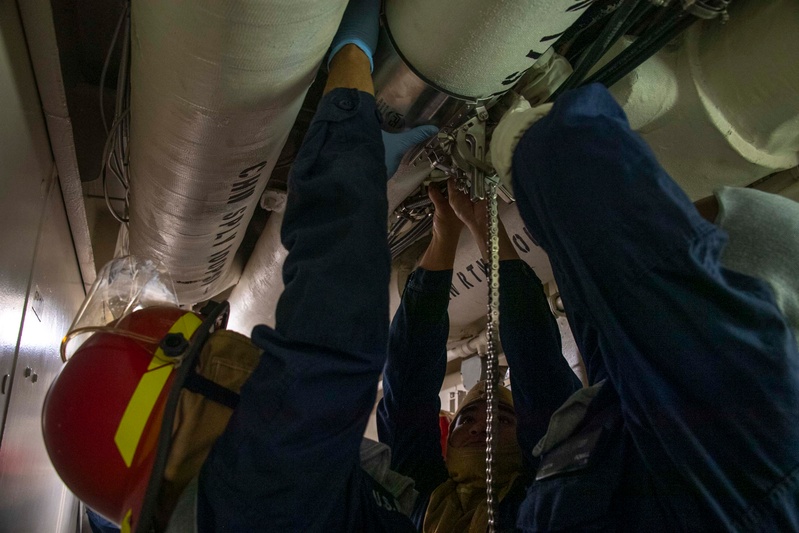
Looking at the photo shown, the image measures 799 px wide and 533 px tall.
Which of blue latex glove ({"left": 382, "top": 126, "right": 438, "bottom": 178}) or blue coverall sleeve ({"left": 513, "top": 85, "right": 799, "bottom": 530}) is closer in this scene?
blue coverall sleeve ({"left": 513, "top": 85, "right": 799, "bottom": 530})

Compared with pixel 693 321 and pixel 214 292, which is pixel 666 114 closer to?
pixel 693 321

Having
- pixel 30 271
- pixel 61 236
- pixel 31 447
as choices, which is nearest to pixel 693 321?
pixel 30 271

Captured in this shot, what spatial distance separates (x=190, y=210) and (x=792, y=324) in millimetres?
951

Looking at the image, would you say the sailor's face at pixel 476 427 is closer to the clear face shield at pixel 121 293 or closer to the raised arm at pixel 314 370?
A: the raised arm at pixel 314 370

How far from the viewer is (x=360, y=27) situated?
76cm

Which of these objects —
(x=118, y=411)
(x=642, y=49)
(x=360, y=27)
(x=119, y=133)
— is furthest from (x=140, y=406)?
(x=642, y=49)

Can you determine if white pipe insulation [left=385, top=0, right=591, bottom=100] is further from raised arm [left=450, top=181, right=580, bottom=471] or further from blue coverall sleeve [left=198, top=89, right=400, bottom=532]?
raised arm [left=450, top=181, right=580, bottom=471]

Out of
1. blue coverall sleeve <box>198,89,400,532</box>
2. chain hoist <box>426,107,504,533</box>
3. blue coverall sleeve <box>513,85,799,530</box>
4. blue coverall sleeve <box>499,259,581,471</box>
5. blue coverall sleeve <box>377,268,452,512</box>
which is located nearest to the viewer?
blue coverall sleeve <box>513,85,799,530</box>

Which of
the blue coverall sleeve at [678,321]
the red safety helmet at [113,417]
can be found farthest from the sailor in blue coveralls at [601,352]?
the red safety helmet at [113,417]

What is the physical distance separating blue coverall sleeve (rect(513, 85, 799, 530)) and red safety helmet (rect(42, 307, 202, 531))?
1.67 feet

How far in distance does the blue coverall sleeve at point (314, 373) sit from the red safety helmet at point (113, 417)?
107mm

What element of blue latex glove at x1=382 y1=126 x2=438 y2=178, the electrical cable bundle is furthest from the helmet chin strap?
the electrical cable bundle

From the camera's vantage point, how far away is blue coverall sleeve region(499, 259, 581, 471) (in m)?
1.06

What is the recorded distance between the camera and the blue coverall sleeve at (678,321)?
44 centimetres
